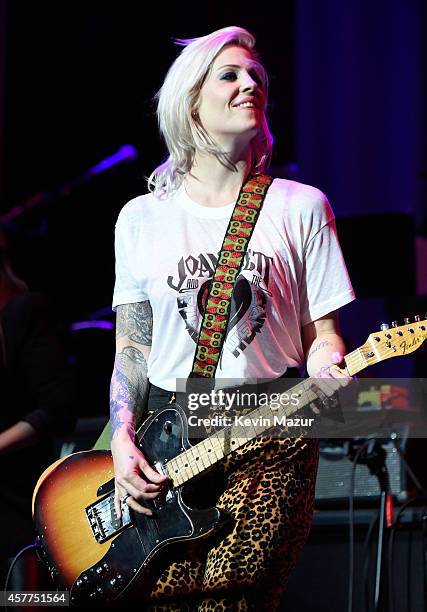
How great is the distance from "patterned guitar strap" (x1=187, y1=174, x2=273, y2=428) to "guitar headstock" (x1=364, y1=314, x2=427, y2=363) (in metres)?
0.44

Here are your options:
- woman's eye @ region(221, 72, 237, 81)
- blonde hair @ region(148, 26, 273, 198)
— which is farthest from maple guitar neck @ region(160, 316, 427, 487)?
woman's eye @ region(221, 72, 237, 81)

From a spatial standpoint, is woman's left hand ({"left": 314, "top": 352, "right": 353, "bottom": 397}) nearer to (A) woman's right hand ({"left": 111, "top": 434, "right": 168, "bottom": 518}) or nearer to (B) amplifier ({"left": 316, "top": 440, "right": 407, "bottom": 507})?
(A) woman's right hand ({"left": 111, "top": 434, "right": 168, "bottom": 518})

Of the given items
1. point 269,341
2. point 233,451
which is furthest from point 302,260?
point 233,451

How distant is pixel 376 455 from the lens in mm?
3910

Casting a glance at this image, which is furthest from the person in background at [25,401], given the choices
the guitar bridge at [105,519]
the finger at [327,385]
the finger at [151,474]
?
the finger at [327,385]

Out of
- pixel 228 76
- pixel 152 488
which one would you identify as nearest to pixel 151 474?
pixel 152 488

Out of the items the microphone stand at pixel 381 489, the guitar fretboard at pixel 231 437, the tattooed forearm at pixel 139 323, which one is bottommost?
the microphone stand at pixel 381 489

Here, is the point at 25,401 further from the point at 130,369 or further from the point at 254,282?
the point at 254,282

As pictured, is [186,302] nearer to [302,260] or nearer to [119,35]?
[302,260]

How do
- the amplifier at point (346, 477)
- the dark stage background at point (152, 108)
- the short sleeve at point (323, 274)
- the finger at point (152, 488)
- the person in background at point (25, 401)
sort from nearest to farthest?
the finger at point (152, 488), the short sleeve at point (323, 274), the person in background at point (25, 401), the amplifier at point (346, 477), the dark stage background at point (152, 108)

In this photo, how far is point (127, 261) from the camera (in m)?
3.00

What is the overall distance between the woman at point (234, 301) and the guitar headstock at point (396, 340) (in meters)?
0.10

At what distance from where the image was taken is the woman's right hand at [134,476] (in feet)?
8.74

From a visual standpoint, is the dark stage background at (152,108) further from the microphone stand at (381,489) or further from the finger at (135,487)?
the finger at (135,487)
